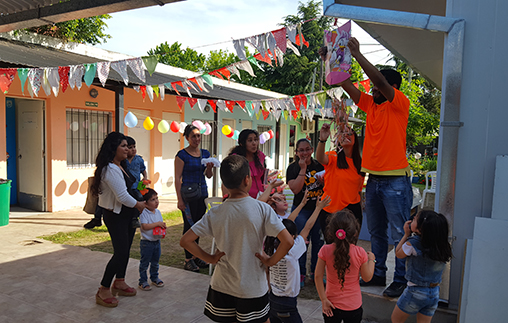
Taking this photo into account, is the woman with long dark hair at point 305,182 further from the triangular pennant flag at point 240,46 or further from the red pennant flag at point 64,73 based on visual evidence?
the red pennant flag at point 64,73

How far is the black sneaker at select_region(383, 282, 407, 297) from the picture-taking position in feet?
10.3

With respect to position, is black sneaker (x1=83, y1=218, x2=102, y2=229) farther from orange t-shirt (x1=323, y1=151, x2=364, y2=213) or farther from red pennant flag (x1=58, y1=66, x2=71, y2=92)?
orange t-shirt (x1=323, y1=151, x2=364, y2=213)

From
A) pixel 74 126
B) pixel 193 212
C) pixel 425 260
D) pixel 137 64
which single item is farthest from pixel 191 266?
pixel 74 126

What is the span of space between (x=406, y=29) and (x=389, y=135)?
223 centimetres

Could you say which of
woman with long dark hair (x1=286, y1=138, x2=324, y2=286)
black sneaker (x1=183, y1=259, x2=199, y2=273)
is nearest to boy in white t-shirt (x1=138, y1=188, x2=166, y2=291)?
black sneaker (x1=183, y1=259, x2=199, y2=273)

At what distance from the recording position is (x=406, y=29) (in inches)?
179

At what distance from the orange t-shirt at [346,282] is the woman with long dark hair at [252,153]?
173 cm

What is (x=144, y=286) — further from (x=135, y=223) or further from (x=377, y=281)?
(x=377, y=281)

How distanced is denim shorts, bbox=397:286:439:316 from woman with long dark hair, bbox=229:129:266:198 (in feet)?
6.23

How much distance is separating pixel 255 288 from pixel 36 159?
7.81 metres

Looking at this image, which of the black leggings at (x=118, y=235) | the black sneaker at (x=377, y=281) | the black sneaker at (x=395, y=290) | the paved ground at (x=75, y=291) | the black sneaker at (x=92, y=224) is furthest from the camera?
the black sneaker at (x=92, y=224)

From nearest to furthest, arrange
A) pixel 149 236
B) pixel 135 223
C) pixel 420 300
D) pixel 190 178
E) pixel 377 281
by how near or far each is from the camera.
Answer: pixel 420 300
pixel 377 281
pixel 135 223
pixel 149 236
pixel 190 178

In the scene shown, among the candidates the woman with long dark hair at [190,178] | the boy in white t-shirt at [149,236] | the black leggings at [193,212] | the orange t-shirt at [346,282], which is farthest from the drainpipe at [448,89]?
the black leggings at [193,212]

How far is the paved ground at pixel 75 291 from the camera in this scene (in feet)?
11.3
